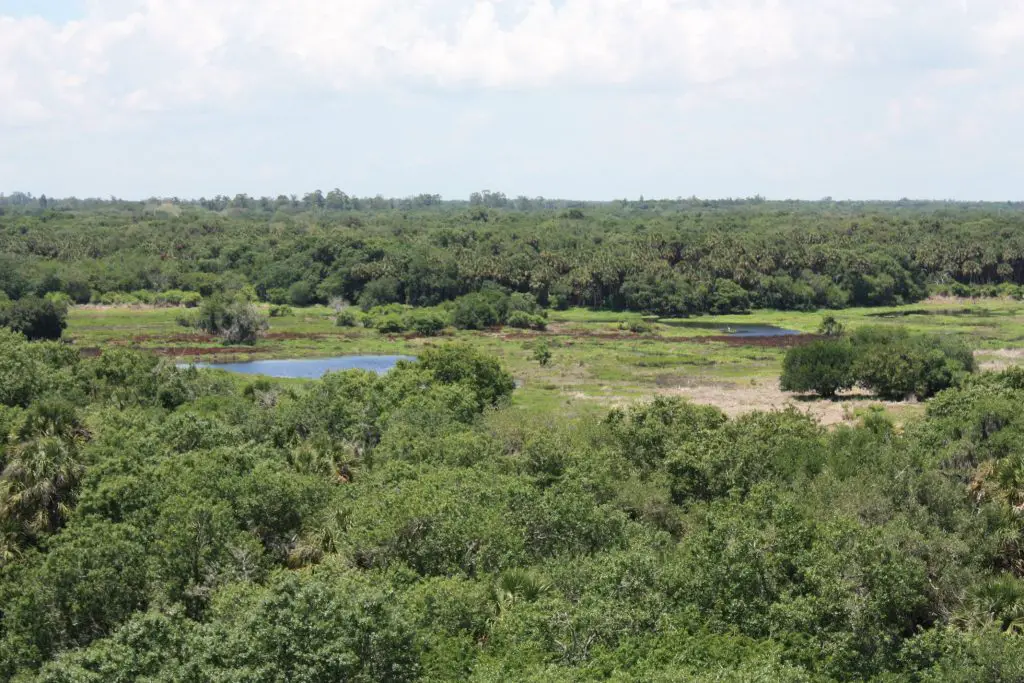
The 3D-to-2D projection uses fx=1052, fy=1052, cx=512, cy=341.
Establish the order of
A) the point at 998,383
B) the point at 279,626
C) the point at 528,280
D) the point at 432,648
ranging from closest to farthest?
the point at 279,626 < the point at 432,648 < the point at 998,383 < the point at 528,280

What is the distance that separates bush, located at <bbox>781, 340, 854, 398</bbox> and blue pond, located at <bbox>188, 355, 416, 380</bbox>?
37.1 metres

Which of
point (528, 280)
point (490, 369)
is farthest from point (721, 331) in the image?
point (490, 369)

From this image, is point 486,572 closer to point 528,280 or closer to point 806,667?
point 806,667

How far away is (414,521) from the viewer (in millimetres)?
30781

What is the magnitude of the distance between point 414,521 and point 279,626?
8301 millimetres

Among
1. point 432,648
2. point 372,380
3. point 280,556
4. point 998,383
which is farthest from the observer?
point 372,380

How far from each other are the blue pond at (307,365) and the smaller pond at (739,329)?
42.4 m

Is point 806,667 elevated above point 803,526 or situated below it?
below

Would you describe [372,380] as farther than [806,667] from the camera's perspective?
Yes

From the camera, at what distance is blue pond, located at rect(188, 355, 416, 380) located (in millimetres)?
100625

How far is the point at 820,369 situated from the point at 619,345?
37000mm

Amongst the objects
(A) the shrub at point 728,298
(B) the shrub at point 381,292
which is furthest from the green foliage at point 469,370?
(A) the shrub at point 728,298

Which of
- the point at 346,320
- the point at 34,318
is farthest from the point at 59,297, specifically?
the point at 346,320

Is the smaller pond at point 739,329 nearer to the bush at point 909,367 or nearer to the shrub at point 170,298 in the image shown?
the bush at point 909,367
